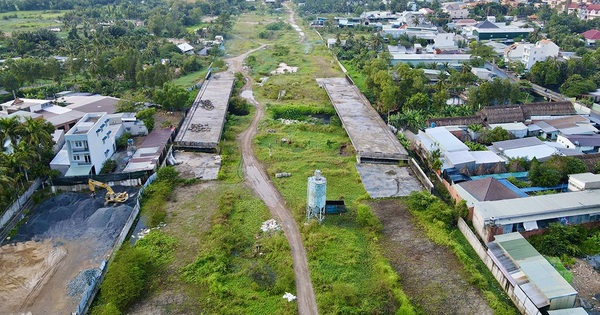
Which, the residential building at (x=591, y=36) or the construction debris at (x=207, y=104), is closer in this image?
the construction debris at (x=207, y=104)

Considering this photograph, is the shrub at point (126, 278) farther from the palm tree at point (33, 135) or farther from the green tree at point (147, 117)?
the green tree at point (147, 117)

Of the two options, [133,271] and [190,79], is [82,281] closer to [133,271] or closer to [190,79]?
[133,271]

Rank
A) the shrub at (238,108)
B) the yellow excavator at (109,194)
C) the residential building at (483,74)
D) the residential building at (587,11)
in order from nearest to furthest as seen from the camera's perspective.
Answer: the yellow excavator at (109,194) < the shrub at (238,108) < the residential building at (483,74) < the residential building at (587,11)

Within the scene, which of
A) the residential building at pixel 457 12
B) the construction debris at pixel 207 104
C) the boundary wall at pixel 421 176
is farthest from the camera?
the residential building at pixel 457 12

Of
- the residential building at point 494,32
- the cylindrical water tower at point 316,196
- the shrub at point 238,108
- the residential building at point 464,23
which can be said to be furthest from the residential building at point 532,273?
the residential building at point 464,23

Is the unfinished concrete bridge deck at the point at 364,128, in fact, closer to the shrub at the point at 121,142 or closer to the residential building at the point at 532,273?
the residential building at the point at 532,273

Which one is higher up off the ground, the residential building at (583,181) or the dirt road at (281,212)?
the residential building at (583,181)

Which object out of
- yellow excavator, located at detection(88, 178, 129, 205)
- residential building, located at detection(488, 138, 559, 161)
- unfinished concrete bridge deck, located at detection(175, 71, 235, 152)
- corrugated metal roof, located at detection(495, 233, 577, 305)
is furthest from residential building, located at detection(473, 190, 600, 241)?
yellow excavator, located at detection(88, 178, 129, 205)

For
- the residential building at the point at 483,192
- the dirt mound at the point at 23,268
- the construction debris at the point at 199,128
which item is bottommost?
the dirt mound at the point at 23,268
